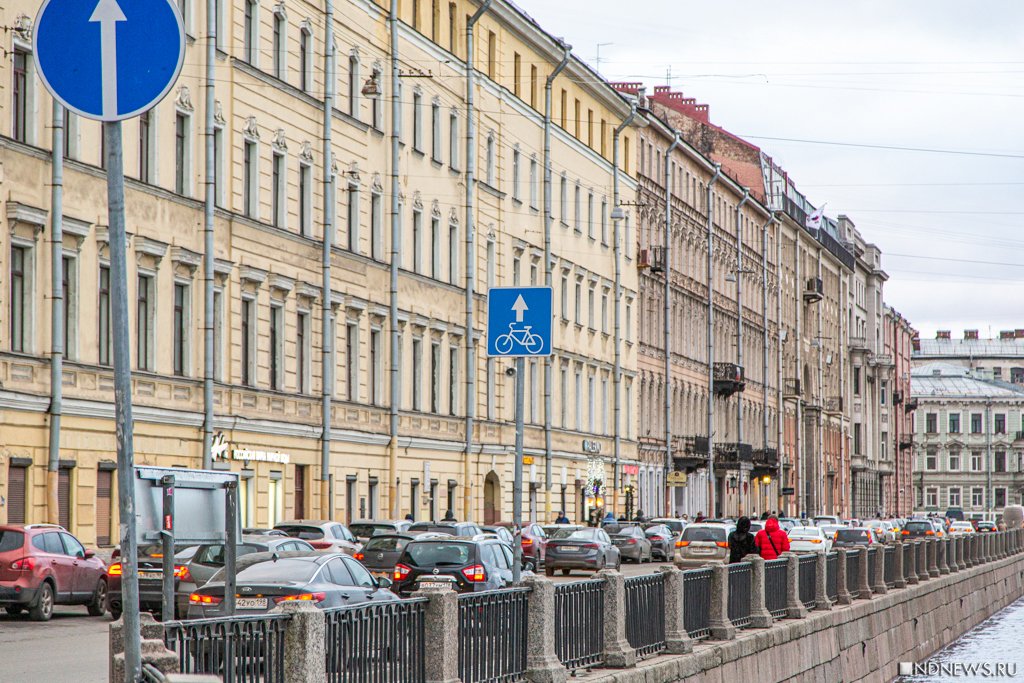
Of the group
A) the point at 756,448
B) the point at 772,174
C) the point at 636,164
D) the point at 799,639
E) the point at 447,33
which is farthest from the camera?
the point at 772,174

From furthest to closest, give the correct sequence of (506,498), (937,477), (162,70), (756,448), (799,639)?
1. (937,477)
2. (756,448)
3. (506,498)
4. (799,639)
5. (162,70)

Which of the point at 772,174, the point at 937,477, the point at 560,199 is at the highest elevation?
the point at 772,174

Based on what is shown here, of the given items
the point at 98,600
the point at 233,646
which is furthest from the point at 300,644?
the point at 98,600

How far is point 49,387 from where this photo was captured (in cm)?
2892

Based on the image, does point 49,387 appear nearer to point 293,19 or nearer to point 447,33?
point 293,19

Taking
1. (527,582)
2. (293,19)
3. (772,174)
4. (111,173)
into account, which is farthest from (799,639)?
(772,174)

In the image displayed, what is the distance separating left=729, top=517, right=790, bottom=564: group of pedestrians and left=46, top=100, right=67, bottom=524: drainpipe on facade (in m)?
11.7

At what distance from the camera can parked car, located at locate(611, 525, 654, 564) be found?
154ft

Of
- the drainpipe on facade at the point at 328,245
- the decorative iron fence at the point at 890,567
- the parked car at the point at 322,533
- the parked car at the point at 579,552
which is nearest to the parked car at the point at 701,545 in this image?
the parked car at the point at 579,552

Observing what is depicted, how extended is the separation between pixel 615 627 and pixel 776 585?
7123mm

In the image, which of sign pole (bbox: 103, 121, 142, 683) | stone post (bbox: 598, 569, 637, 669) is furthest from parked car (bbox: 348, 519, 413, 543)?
sign pole (bbox: 103, 121, 142, 683)

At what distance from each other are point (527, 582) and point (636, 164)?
52.7 m

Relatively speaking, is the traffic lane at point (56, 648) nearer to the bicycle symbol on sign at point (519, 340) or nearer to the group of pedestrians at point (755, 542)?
the bicycle symbol on sign at point (519, 340)

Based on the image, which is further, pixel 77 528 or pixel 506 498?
pixel 506 498
